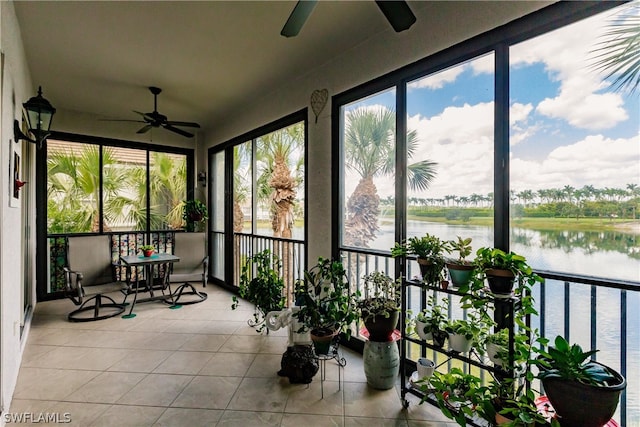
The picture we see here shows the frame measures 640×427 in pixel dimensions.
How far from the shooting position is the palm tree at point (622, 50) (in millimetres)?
1554

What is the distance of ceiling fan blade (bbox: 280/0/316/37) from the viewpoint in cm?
154

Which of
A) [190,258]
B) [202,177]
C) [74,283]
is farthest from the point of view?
[202,177]

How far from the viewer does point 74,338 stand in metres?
3.22

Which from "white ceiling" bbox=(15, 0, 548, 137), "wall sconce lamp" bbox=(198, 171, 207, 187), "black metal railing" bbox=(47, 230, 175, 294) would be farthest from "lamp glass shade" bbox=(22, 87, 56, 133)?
"wall sconce lamp" bbox=(198, 171, 207, 187)

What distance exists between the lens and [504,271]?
1.63 meters

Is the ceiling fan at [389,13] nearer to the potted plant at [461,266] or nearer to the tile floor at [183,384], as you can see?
the potted plant at [461,266]

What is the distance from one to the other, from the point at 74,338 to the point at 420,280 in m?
3.47

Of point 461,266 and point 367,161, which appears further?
point 367,161

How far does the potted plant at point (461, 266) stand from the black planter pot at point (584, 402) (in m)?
0.63

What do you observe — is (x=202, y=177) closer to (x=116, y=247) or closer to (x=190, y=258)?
(x=190, y=258)

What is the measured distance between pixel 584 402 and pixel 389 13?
188cm

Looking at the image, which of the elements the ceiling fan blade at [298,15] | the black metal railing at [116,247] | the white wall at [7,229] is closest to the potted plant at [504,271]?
the ceiling fan blade at [298,15]

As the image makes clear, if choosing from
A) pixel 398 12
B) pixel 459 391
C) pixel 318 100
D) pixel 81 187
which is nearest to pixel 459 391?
pixel 459 391

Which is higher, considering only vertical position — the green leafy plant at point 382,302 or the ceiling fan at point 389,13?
the ceiling fan at point 389,13
